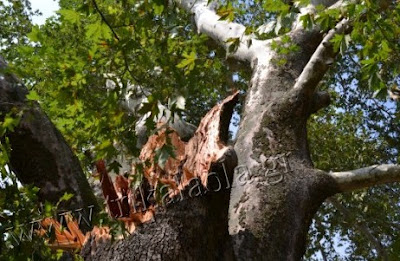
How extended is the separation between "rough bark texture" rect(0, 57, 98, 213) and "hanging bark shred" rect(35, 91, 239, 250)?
0.19m

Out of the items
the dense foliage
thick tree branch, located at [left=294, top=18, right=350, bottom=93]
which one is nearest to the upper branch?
the dense foliage

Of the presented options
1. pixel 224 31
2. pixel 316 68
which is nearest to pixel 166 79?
pixel 316 68

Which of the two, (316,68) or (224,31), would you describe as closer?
(316,68)

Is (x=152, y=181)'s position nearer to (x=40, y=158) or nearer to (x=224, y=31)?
(x=40, y=158)

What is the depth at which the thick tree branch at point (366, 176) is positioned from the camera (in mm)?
3623

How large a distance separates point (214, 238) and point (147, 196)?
1.42ft

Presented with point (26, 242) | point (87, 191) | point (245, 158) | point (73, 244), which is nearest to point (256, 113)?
point (245, 158)

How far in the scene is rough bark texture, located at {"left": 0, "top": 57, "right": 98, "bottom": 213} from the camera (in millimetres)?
3102

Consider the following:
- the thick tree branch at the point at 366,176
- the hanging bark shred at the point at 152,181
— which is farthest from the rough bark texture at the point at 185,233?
the thick tree branch at the point at 366,176

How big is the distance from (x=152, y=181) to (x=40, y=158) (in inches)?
27.0

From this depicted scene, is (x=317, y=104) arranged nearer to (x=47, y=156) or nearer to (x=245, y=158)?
(x=245, y=158)

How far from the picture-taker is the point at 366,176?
3688mm

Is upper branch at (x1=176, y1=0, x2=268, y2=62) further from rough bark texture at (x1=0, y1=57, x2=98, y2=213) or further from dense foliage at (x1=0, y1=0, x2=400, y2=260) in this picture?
rough bark texture at (x1=0, y1=57, x2=98, y2=213)

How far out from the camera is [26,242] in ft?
7.71
